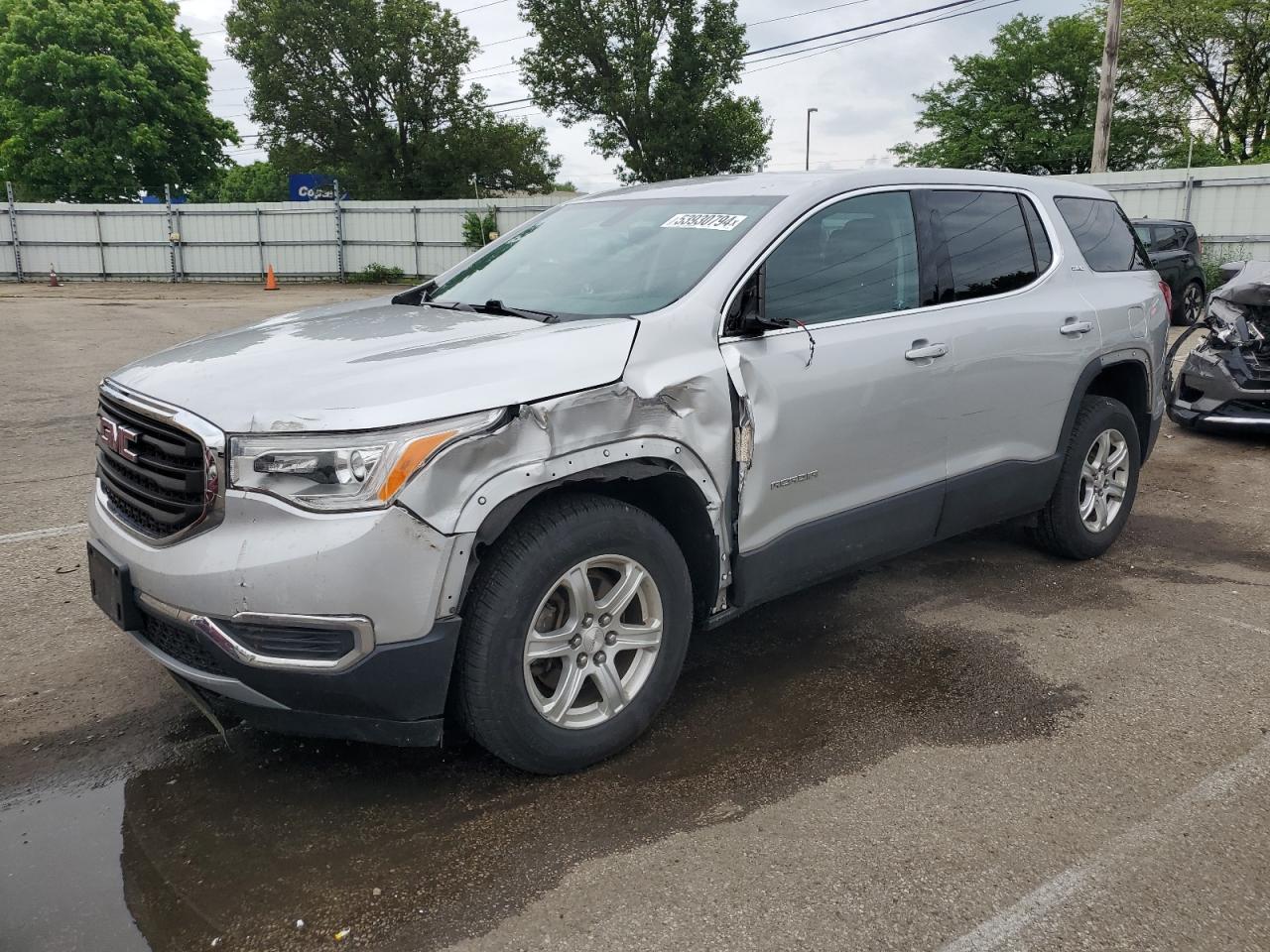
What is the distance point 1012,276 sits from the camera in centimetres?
454

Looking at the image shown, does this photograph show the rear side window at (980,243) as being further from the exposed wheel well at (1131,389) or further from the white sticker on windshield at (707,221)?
the white sticker on windshield at (707,221)

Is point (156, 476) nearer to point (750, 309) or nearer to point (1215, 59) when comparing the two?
point (750, 309)

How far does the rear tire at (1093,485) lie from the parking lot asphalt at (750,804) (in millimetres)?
458

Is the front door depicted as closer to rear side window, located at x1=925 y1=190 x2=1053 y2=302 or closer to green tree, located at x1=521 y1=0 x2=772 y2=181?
rear side window, located at x1=925 y1=190 x2=1053 y2=302

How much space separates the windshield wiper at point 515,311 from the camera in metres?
3.55

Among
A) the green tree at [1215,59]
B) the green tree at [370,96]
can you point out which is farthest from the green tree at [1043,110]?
the green tree at [370,96]

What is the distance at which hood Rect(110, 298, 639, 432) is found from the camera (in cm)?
268

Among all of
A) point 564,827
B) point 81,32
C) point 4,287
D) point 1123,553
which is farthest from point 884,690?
point 81,32

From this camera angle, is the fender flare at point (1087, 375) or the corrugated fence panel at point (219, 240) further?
the corrugated fence panel at point (219, 240)

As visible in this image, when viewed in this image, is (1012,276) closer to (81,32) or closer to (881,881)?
(881,881)

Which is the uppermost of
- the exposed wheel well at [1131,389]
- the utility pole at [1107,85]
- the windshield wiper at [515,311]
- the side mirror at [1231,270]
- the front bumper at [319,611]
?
the utility pole at [1107,85]

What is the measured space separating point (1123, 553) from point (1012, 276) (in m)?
1.84

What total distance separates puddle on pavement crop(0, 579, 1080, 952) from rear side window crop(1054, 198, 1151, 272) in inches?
86.9

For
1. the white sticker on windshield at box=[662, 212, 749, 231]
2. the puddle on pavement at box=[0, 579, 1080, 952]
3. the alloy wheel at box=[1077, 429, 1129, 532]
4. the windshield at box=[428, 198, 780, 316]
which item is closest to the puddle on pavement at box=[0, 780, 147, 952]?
the puddle on pavement at box=[0, 579, 1080, 952]
